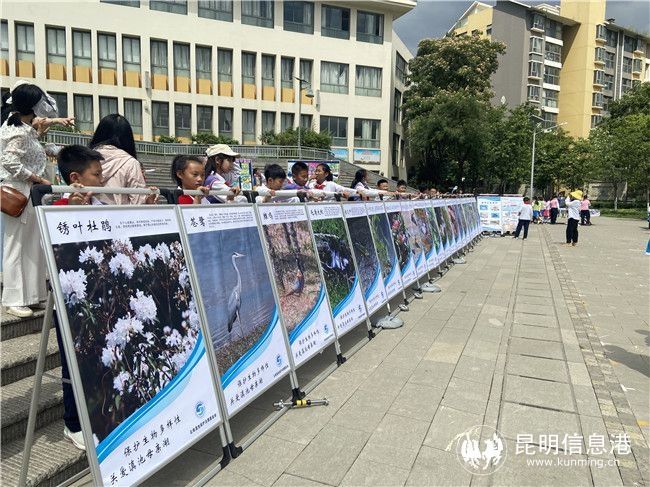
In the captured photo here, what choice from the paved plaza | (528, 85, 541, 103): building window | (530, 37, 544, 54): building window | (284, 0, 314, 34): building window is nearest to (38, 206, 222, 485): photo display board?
the paved plaza

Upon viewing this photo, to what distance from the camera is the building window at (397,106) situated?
39125mm

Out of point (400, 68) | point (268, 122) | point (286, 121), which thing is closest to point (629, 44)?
point (400, 68)

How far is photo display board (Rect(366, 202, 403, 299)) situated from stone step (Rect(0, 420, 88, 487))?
3.87m

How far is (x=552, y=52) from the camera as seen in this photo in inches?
2237

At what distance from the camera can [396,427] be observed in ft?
10.6

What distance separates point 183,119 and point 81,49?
7.14 m

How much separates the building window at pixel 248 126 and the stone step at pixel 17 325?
2979 cm

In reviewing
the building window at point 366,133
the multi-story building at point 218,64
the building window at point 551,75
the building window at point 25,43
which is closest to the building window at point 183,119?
the multi-story building at point 218,64

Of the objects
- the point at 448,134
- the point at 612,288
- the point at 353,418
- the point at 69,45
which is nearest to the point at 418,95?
the point at 448,134

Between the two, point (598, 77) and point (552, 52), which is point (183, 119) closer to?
point (552, 52)

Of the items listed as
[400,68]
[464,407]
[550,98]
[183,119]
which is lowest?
[464,407]

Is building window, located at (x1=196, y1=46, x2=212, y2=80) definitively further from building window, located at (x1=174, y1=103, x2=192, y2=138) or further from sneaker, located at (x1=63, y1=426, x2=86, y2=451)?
sneaker, located at (x1=63, y1=426, x2=86, y2=451)

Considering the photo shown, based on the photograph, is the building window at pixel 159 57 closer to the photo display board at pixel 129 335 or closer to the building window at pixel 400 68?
the building window at pixel 400 68

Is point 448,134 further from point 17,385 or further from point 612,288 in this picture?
point 17,385
